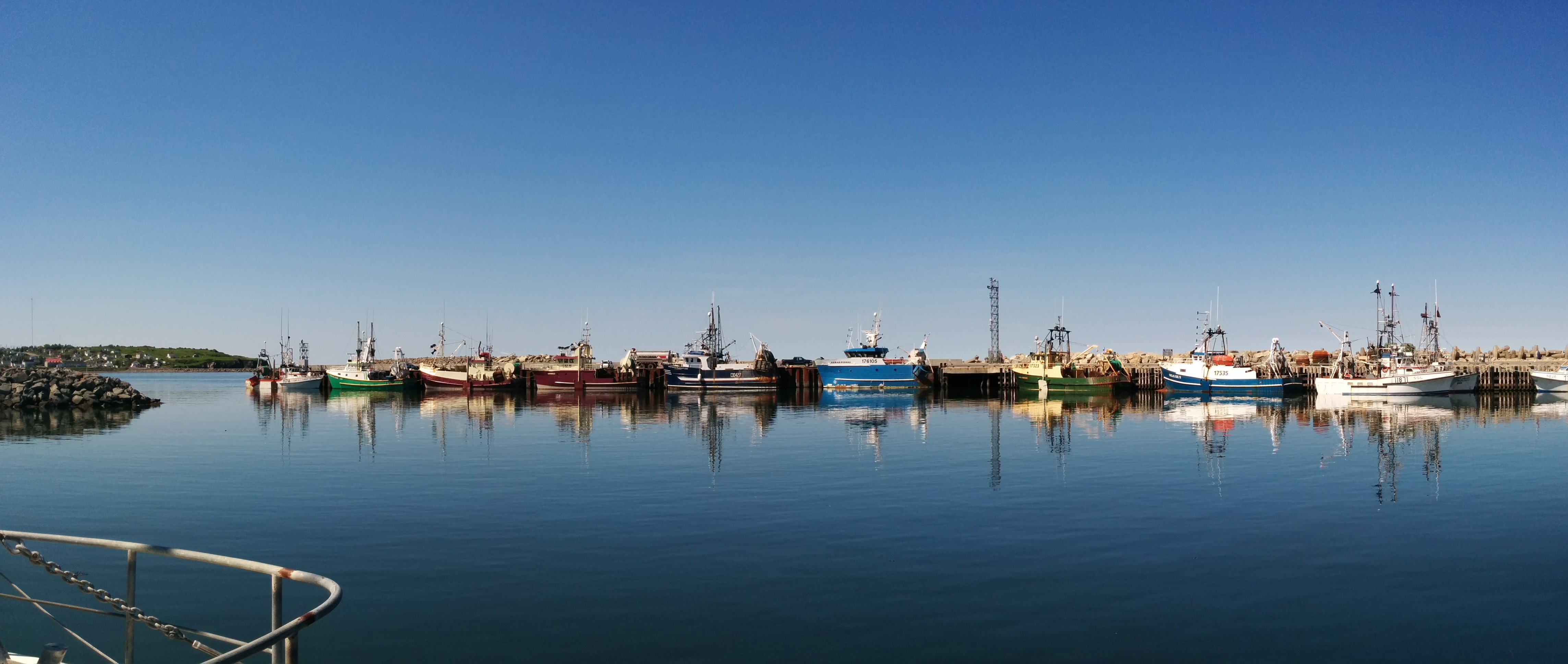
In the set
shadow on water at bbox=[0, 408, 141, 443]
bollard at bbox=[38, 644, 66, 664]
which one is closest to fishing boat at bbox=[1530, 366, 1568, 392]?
bollard at bbox=[38, 644, 66, 664]

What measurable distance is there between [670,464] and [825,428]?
1912cm

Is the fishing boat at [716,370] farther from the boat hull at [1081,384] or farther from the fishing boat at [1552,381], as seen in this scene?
the fishing boat at [1552,381]

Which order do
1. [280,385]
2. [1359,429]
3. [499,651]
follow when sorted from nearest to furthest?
1. [499,651]
2. [1359,429]
3. [280,385]

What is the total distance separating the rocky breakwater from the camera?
2972 inches

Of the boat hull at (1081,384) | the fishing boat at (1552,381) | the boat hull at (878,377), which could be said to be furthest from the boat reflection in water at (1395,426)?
the boat hull at (878,377)

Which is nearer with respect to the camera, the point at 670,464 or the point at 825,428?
the point at 670,464

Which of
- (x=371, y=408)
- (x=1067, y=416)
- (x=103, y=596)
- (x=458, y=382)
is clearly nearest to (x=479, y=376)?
(x=458, y=382)

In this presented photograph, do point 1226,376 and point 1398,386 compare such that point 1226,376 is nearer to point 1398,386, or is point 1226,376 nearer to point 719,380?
point 1398,386

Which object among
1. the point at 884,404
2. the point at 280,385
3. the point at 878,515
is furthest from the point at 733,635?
the point at 280,385

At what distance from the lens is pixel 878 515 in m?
24.5

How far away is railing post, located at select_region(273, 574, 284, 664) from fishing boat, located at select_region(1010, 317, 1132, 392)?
4071 inches

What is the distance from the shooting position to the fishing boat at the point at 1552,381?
101 m

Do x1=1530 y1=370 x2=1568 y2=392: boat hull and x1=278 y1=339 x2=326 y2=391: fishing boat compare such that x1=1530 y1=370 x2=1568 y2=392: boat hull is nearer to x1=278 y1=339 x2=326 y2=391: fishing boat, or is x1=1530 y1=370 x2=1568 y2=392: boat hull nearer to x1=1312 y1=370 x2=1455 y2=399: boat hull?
x1=1312 y1=370 x2=1455 y2=399: boat hull

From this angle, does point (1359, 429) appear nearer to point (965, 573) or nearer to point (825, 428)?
point (825, 428)
